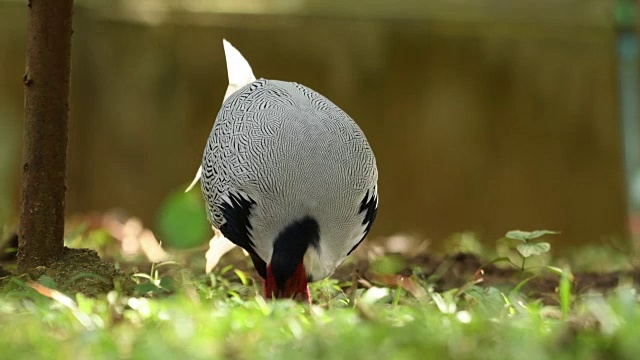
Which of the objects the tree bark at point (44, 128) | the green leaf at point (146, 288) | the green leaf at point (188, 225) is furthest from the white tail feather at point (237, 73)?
the green leaf at point (146, 288)

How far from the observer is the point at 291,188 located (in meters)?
3.15

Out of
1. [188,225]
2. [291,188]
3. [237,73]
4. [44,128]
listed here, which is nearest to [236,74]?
[237,73]

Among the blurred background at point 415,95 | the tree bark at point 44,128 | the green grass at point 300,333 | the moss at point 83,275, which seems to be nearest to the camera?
the green grass at point 300,333

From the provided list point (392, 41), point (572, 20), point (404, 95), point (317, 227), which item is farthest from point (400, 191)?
point (317, 227)

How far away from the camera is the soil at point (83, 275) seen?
9.29ft

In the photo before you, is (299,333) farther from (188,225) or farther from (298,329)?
(188,225)

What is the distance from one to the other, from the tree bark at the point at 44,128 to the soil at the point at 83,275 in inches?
2.5

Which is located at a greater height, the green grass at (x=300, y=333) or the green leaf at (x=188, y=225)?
the green grass at (x=300, y=333)

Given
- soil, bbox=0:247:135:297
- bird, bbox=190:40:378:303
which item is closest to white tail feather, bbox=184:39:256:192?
bird, bbox=190:40:378:303

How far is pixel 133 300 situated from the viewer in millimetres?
2281

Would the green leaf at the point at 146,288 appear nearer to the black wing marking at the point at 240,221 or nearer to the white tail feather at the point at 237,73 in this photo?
the black wing marking at the point at 240,221

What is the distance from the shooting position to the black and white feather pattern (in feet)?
10.3

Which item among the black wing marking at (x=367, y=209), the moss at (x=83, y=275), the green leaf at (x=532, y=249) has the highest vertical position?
the black wing marking at (x=367, y=209)

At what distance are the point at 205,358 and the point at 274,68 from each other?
222 inches
